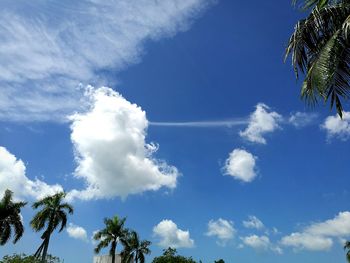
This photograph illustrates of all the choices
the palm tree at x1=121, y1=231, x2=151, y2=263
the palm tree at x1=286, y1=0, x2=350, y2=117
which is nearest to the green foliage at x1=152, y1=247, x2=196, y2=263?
the palm tree at x1=121, y1=231, x2=151, y2=263

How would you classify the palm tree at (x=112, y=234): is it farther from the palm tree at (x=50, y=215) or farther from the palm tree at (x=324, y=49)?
the palm tree at (x=324, y=49)

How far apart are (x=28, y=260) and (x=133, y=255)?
2692 cm

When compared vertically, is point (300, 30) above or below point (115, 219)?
below

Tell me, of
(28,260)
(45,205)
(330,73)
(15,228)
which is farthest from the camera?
(45,205)

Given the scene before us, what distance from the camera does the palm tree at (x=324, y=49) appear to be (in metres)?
12.9

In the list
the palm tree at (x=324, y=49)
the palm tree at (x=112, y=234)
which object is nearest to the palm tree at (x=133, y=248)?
the palm tree at (x=112, y=234)

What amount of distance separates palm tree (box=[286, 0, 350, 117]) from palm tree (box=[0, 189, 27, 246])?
135 feet

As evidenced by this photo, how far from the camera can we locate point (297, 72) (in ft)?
48.1

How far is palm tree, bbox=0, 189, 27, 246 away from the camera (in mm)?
47500

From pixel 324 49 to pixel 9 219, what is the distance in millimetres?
43121

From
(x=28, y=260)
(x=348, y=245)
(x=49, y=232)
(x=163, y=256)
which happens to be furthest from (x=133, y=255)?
(x=348, y=245)

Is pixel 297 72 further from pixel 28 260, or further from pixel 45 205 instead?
pixel 45 205

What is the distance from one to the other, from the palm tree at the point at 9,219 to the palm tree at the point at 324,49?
135 feet

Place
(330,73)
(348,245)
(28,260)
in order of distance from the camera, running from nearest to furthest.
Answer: (330,73), (28,260), (348,245)
